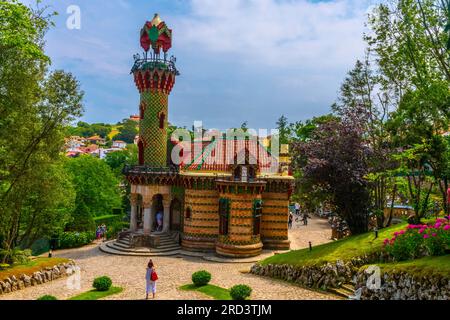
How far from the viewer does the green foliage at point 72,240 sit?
3095 cm

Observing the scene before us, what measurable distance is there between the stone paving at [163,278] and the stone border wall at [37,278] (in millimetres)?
472

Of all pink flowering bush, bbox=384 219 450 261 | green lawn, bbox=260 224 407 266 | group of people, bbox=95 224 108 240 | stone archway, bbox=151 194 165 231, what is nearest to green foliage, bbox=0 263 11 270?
stone archway, bbox=151 194 165 231

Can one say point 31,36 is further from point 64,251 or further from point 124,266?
point 64,251

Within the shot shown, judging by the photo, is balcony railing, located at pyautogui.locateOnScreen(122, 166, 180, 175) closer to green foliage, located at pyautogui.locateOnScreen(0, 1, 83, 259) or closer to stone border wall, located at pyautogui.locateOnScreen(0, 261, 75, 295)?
green foliage, located at pyautogui.locateOnScreen(0, 1, 83, 259)

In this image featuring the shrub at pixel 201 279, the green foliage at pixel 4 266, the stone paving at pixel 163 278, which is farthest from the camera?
the green foliage at pixel 4 266

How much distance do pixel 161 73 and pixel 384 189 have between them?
1786cm

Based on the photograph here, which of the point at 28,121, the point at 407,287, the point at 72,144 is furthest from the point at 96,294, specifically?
the point at 72,144

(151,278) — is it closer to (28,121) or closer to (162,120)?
(28,121)

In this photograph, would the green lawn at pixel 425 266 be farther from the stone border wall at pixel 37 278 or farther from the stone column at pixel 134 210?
the stone column at pixel 134 210

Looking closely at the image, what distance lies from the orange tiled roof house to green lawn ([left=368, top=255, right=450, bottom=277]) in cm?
1234

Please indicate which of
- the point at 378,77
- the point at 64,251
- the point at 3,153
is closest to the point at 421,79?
the point at 378,77

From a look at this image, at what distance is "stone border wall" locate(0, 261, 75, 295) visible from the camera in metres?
17.9

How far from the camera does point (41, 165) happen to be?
831 inches

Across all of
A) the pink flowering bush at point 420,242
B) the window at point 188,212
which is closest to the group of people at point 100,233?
the window at point 188,212
